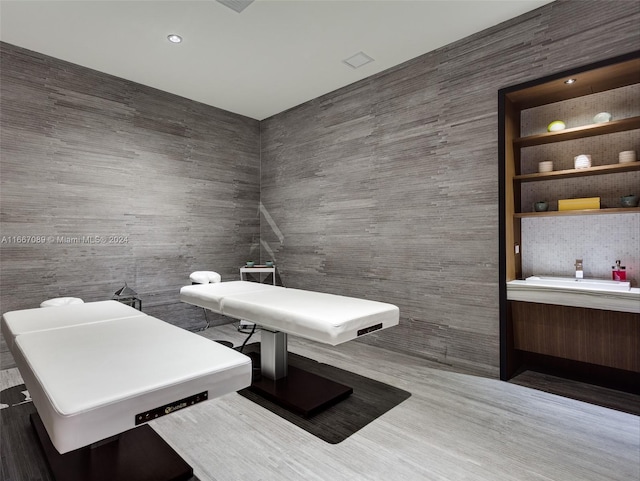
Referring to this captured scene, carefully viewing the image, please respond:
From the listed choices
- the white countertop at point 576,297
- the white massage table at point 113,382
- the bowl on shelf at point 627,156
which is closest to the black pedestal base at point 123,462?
the white massage table at point 113,382

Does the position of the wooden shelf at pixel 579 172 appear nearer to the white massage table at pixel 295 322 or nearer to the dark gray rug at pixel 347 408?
the white massage table at pixel 295 322

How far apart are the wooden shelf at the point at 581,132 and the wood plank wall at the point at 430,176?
30 centimetres

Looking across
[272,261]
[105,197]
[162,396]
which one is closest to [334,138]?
[272,261]

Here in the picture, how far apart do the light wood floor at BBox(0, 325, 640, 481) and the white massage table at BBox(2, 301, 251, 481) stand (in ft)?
0.88

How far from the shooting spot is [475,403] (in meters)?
2.28

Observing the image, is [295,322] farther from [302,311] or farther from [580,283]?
[580,283]

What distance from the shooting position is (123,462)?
1.57m

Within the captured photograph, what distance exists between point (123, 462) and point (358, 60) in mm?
3349

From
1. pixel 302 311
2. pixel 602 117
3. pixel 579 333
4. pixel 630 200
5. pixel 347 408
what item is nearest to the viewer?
pixel 302 311

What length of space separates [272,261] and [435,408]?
9.53 ft

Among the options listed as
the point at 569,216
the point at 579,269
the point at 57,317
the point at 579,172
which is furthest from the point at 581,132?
the point at 57,317

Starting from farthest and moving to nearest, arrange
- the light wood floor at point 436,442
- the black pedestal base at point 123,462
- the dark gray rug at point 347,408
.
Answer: the dark gray rug at point 347,408, the light wood floor at point 436,442, the black pedestal base at point 123,462

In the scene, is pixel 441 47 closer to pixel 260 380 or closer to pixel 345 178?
pixel 345 178

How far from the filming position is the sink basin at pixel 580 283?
7.51ft
